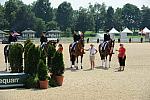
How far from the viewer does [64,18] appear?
14162cm

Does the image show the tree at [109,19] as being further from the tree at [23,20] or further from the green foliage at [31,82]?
the green foliage at [31,82]

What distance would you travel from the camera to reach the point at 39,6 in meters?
148

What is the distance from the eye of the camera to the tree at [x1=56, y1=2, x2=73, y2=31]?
140m

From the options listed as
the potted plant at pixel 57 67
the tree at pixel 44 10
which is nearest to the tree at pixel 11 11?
the tree at pixel 44 10

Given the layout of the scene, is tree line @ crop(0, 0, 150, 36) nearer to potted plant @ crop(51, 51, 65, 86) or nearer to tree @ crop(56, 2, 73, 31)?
tree @ crop(56, 2, 73, 31)

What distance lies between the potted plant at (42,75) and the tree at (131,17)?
138 meters

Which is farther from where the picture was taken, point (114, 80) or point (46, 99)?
point (114, 80)

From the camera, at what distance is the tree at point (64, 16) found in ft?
459

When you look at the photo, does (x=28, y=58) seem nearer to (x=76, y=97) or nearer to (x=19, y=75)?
(x=19, y=75)

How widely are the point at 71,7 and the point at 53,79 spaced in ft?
448

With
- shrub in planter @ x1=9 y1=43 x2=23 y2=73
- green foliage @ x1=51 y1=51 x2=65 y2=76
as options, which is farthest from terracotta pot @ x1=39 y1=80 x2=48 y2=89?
shrub in planter @ x1=9 y1=43 x2=23 y2=73

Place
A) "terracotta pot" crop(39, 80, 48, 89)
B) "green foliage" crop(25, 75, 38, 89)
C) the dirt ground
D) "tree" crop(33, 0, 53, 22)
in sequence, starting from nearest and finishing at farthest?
the dirt ground → "terracotta pot" crop(39, 80, 48, 89) → "green foliage" crop(25, 75, 38, 89) → "tree" crop(33, 0, 53, 22)

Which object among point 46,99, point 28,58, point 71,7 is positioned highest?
point 71,7

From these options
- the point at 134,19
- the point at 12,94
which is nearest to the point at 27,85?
the point at 12,94
